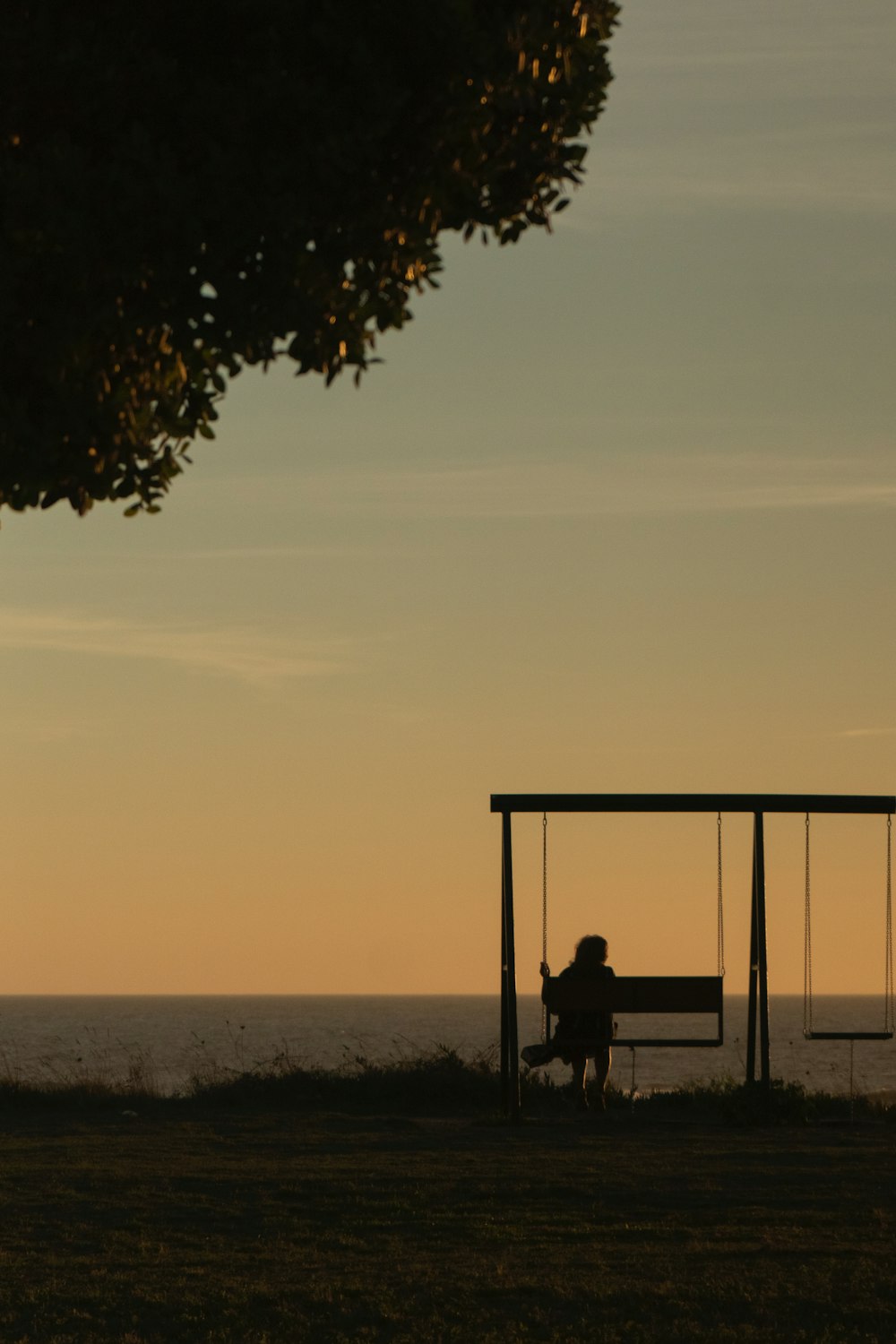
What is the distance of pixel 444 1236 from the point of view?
979 centimetres

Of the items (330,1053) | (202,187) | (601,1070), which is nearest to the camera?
(202,187)

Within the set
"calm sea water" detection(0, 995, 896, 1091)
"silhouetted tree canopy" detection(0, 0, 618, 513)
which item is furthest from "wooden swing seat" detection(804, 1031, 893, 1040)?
"silhouetted tree canopy" detection(0, 0, 618, 513)

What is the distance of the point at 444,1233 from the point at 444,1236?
0.10 metres

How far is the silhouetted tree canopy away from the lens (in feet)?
21.5

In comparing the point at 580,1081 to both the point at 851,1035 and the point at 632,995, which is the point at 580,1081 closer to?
the point at 632,995

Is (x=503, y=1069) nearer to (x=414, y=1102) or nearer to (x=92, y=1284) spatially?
(x=414, y=1102)

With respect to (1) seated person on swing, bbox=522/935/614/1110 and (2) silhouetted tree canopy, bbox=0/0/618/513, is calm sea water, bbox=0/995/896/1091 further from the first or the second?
(2) silhouetted tree canopy, bbox=0/0/618/513

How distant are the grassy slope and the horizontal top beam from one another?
2.71 metres

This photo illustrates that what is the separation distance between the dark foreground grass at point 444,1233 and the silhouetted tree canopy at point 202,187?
12.4 ft

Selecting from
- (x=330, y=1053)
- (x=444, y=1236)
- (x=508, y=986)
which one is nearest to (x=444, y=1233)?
(x=444, y=1236)

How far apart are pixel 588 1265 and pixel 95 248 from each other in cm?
540

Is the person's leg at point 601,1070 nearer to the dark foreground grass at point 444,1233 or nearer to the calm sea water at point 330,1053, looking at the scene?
the dark foreground grass at point 444,1233

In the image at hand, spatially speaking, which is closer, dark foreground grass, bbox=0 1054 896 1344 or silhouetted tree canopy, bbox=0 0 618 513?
silhouetted tree canopy, bbox=0 0 618 513

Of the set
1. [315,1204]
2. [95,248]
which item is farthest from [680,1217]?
[95,248]
